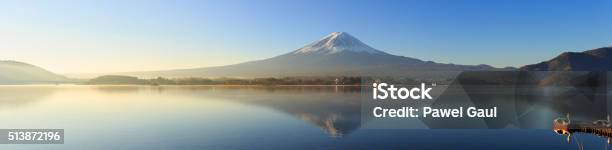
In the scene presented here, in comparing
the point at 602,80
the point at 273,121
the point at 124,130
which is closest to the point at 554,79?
the point at 602,80

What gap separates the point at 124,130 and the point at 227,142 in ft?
37.8

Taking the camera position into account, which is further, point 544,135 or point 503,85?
point 503,85

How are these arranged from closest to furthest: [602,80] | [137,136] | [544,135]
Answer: [137,136] → [544,135] → [602,80]

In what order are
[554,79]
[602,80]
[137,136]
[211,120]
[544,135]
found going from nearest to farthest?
[137,136]
[544,135]
[211,120]
[602,80]
[554,79]

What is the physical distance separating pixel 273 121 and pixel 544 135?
2432cm

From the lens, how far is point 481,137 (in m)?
40.8

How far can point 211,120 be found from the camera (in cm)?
5375

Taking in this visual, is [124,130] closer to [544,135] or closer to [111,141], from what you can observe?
[111,141]

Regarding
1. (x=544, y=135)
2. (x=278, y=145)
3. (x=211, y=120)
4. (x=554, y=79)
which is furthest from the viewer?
(x=554, y=79)

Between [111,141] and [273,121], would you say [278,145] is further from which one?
[273,121]

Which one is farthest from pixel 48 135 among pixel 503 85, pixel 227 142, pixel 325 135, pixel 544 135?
pixel 503 85

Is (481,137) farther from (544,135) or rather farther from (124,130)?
(124,130)

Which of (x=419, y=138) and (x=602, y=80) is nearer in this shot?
(x=419, y=138)

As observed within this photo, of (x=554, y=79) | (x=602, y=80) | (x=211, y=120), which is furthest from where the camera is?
(x=554, y=79)
